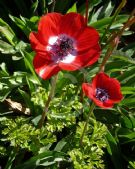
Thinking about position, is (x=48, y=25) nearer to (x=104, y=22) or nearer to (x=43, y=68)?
(x=43, y=68)

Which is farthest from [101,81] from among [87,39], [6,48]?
[6,48]

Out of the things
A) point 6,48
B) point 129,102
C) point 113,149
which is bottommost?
point 113,149

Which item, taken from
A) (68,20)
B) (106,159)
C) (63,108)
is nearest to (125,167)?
(106,159)

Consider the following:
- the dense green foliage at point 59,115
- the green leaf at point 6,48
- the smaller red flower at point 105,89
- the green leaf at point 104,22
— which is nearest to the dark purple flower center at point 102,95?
the smaller red flower at point 105,89

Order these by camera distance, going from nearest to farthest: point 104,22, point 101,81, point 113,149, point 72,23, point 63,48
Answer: point 101,81, point 72,23, point 63,48, point 113,149, point 104,22

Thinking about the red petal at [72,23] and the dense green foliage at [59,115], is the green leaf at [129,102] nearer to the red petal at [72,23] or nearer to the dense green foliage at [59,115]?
the dense green foliage at [59,115]

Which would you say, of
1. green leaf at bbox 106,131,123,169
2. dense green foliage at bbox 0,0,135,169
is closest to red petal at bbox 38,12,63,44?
dense green foliage at bbox 0,0,135,169

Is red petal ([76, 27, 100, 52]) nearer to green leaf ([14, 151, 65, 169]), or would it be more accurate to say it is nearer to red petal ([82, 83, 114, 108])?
red petal ([82, 83, 114, 108])

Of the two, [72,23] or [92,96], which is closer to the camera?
[92,96]
